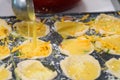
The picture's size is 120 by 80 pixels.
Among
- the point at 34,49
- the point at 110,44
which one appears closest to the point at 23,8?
the point at 34,49

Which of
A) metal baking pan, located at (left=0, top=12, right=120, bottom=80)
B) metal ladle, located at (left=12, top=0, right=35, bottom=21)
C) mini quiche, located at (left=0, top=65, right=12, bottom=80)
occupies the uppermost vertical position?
metal ladle, located at (left=12, top=0, right=35, bottom=21)

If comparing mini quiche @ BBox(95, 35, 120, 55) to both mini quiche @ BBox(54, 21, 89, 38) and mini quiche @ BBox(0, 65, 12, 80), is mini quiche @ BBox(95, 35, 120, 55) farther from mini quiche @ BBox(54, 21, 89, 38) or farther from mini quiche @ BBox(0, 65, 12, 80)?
mini quiche @ BBox(0, 65, 12, 80)

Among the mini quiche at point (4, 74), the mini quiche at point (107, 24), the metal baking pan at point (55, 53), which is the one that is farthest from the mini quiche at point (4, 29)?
the mini quiche at point (107, 24)

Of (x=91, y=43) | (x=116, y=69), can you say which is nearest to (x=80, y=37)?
(x=91, y=43)

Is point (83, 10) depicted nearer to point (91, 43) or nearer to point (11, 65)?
point (91, 43)

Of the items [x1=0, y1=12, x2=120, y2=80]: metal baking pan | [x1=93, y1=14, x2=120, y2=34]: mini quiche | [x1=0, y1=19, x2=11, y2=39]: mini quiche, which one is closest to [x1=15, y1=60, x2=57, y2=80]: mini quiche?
[x1=0, y1=12, x2=120, y2=80]: metal baking pan

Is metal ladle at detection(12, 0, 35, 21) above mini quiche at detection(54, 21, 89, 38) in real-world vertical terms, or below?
above

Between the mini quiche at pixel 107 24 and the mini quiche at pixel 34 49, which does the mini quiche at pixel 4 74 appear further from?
the mini quiche at pixel 107 24

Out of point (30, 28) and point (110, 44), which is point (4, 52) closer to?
point (30, 28)
